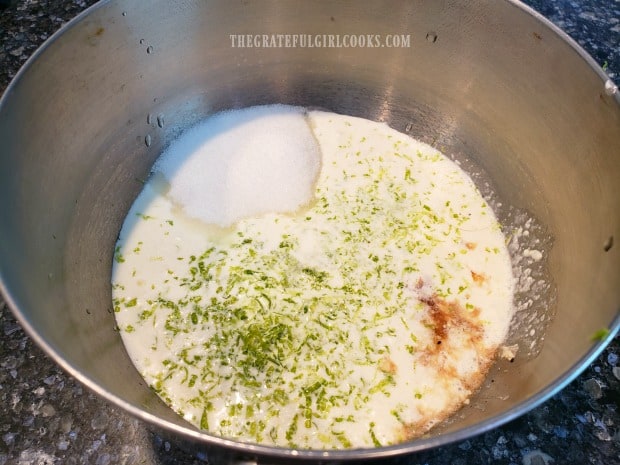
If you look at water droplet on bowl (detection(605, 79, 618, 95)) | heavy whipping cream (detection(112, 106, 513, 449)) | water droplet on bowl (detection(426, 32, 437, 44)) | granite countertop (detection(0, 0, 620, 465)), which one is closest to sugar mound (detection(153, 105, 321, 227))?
heavy whipping cream (detection(112, 106, 513, 449))

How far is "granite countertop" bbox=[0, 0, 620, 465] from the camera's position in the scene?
1.27 m

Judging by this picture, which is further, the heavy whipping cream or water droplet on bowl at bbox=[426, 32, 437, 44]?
water droplet on bowl at bbox=[426, 32, 437, 44]

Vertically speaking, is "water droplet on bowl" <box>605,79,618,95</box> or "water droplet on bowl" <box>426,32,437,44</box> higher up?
"water droplet on bowl" <box>605,79,618,95</box>

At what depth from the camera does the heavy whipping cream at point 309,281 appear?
1.40m

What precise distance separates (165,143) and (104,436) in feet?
3.70

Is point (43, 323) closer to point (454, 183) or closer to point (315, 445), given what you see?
point (315, 445)

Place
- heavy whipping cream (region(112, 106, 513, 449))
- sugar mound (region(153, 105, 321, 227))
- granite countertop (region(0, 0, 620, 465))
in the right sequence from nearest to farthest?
granite countertop (region(0, 0, 620, 465)) → heavy whipping cream (region(112, 106, 513, 449)) → sugar mound (region(153, 105, 321, 227))

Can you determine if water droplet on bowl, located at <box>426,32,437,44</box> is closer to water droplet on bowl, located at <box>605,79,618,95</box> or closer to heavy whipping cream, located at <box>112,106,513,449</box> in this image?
heavy whipping cream, located at <box>112,106,513,449</box>

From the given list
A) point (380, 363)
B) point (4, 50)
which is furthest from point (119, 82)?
point (380, 363)

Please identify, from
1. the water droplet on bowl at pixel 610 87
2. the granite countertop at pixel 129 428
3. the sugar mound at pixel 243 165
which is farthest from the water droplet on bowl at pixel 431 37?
the granite countertop at pixel 129 428

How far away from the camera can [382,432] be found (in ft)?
4.42

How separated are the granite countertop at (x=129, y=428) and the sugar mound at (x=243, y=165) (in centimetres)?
71

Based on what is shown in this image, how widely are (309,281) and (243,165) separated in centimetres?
59

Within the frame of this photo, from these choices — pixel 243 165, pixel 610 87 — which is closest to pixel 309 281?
pixel 243 165
